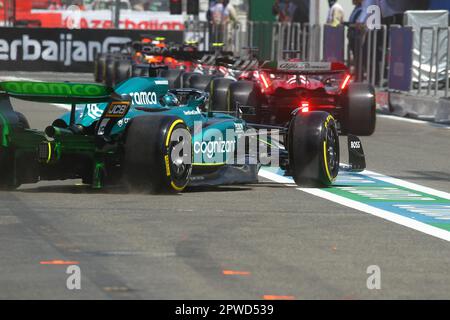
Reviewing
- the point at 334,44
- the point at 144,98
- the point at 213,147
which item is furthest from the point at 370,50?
the point at 213,147

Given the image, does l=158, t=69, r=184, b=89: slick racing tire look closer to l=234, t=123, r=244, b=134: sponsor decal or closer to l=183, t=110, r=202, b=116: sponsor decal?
l=234, t=123, r=244, b=134: sponsor decal

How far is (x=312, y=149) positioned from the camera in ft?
41.4

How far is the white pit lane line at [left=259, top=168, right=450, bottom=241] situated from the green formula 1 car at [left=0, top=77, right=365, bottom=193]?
1.53ft

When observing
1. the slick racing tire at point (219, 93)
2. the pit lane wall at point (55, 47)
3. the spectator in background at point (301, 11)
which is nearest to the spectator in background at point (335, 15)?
the spectator in background at point (301, 11)

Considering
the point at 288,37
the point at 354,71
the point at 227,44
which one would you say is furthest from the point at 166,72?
the point at 227,44

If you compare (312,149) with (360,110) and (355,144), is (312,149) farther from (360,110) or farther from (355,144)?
(360,110)

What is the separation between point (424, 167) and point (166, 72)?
1167cm

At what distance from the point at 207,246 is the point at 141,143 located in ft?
8.30

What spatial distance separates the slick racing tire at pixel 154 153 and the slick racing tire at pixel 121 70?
1964 cm

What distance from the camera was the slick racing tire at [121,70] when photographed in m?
31.6

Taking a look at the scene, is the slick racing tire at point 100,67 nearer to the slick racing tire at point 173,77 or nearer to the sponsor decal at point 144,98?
the slick racing tire at point 173,77

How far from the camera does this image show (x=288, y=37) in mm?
33188

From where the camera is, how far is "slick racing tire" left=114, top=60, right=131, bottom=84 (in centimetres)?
3159

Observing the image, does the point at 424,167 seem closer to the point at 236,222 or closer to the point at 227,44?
the point at 236,222
